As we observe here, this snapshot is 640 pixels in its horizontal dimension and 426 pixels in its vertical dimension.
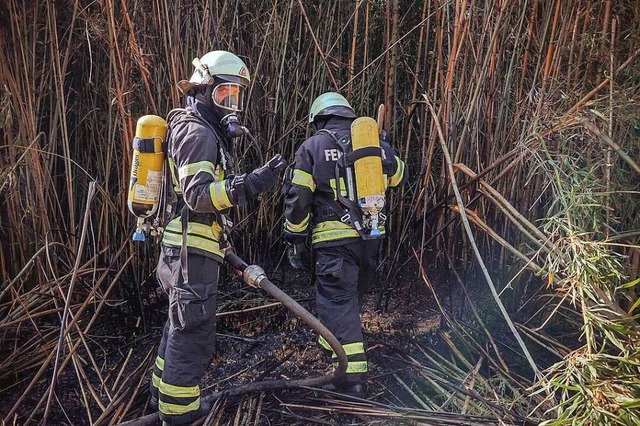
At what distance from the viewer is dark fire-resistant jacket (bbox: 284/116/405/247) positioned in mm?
3307

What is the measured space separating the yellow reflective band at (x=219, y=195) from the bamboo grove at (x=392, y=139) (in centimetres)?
67

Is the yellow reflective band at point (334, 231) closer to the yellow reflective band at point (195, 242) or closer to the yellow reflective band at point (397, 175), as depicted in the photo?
the yellow reflective band at point (397, 175)

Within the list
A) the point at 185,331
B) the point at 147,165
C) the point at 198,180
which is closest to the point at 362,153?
the point at 198,180

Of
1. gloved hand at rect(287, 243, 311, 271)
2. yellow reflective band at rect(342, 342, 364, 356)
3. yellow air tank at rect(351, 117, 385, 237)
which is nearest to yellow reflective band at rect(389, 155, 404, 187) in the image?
yellow air tank at rect(351, 117, 385, 237)

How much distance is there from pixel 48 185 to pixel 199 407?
6.16 feet

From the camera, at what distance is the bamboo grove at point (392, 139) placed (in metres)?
2.94

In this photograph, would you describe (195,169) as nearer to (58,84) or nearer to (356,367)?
(356,367)

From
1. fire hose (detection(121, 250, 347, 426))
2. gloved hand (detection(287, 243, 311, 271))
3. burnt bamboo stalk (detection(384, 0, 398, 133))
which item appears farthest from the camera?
burnt bamboo stalk (detection(384, 0, 398, 133))

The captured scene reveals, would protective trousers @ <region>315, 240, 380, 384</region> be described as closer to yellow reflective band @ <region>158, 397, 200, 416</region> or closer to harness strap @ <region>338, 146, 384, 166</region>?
harness strap @ <region>338, 146, 384, 166</region>

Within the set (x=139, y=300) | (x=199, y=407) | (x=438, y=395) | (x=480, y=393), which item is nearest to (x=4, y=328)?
(x=139, y=300)

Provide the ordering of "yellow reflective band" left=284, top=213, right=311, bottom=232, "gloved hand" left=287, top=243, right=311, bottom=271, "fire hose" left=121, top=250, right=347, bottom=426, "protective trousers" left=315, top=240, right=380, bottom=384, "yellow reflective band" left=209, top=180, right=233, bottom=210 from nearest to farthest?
1. "yellow reflective band" left=209, top=180, right=233, bottom=210
2. "fire hose" left=121, top=250, right=347, bottom=426
3. "protective trousers" left=315, top=240, right=380, bottom=384
4. "yellow reflective band" left=284, top=213, right=311, bottom=232
5. "gloved hand" left=287, top=243, right=311, bottom=271

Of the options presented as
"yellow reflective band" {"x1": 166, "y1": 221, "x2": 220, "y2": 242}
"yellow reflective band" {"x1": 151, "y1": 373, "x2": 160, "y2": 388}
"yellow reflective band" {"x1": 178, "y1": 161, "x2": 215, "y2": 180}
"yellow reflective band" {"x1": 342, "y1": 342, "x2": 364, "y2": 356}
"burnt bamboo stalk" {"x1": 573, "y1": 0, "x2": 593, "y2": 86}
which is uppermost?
"burnt bamboo stalk" {"x1": 573, "y1": 0, "x2": 593, "y2": 86}

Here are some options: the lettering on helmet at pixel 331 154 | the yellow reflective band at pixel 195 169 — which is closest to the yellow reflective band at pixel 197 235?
the yellow reflective band at pixel 195 169

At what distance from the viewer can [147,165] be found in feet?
9.07
